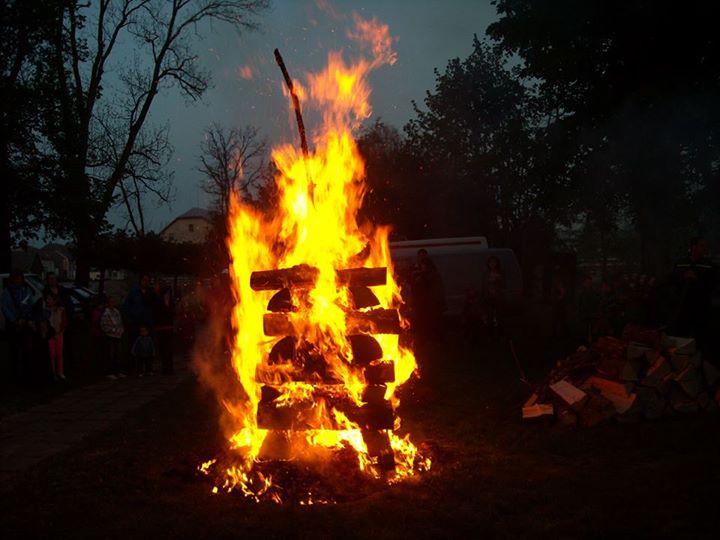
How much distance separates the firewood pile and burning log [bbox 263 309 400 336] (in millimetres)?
2070

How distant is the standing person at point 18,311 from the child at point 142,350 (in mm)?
1824

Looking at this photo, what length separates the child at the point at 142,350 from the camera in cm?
1295

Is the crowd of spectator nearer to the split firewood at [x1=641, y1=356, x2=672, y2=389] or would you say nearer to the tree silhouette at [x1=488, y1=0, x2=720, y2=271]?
the split firewood at [x1=641, y1=356, x2=672, y2=389]

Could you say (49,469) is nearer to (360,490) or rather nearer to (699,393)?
(360,490)

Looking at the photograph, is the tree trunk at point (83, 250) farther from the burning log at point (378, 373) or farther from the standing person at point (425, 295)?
the burning log at point (378, 373)

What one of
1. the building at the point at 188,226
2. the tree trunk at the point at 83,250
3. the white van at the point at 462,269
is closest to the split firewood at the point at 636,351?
the white van at the point at 462,269

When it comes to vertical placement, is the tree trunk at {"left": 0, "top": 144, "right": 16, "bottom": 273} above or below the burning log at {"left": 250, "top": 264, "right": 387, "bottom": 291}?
above

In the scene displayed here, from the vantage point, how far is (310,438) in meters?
6.55

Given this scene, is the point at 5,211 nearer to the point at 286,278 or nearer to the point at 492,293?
the point at 492,293

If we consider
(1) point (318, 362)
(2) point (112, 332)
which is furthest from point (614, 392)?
(2) point (112, 332)

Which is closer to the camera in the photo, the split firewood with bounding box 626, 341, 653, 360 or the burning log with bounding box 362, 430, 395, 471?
the burning log with bounding box 362, 430, 395, 471

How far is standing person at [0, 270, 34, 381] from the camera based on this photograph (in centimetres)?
1183

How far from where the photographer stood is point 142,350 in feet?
42.6

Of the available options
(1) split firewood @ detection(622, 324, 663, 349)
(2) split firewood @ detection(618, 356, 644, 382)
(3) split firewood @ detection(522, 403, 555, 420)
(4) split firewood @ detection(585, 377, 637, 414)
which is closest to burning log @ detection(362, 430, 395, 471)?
(3) split firewood @ detection(522, 403, 555, 420)
